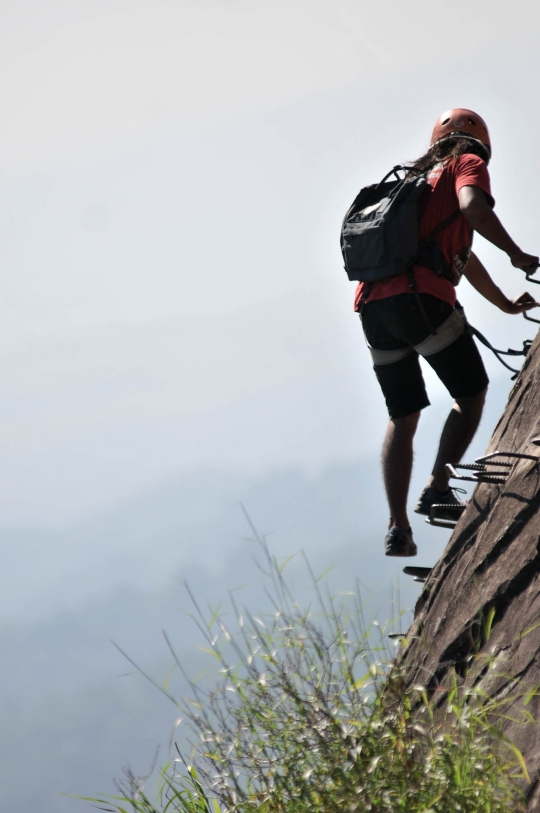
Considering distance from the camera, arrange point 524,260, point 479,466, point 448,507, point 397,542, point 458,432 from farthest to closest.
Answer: point 397,542 < point 458,432 < point 448,507 < point 524,260 < point 479,466

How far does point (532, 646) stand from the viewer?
342cm

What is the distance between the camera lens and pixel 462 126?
16.6ft

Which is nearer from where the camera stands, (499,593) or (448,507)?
(499,593)

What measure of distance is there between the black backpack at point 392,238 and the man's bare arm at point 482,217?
25cm

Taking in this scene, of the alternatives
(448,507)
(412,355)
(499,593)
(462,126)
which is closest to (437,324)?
(412,355)

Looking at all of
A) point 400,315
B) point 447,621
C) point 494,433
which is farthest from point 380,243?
point 447,621

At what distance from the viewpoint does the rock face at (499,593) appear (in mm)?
3438

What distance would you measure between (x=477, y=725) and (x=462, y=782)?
47 centimetres

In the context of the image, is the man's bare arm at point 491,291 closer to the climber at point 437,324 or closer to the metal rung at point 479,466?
the climber at point 437,324

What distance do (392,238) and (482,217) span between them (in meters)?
0.51

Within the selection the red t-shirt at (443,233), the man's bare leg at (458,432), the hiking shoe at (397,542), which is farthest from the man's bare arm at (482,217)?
the hiking shoe at (397,542)

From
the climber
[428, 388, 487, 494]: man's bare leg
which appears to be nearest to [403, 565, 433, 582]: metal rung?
the climber

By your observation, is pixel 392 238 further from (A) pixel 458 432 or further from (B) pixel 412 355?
(A) pixel 458 432

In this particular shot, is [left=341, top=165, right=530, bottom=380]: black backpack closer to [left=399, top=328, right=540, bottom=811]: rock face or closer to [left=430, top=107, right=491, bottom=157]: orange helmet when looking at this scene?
[left=430, top=107, right=491, bottom=157]: orange helmet
